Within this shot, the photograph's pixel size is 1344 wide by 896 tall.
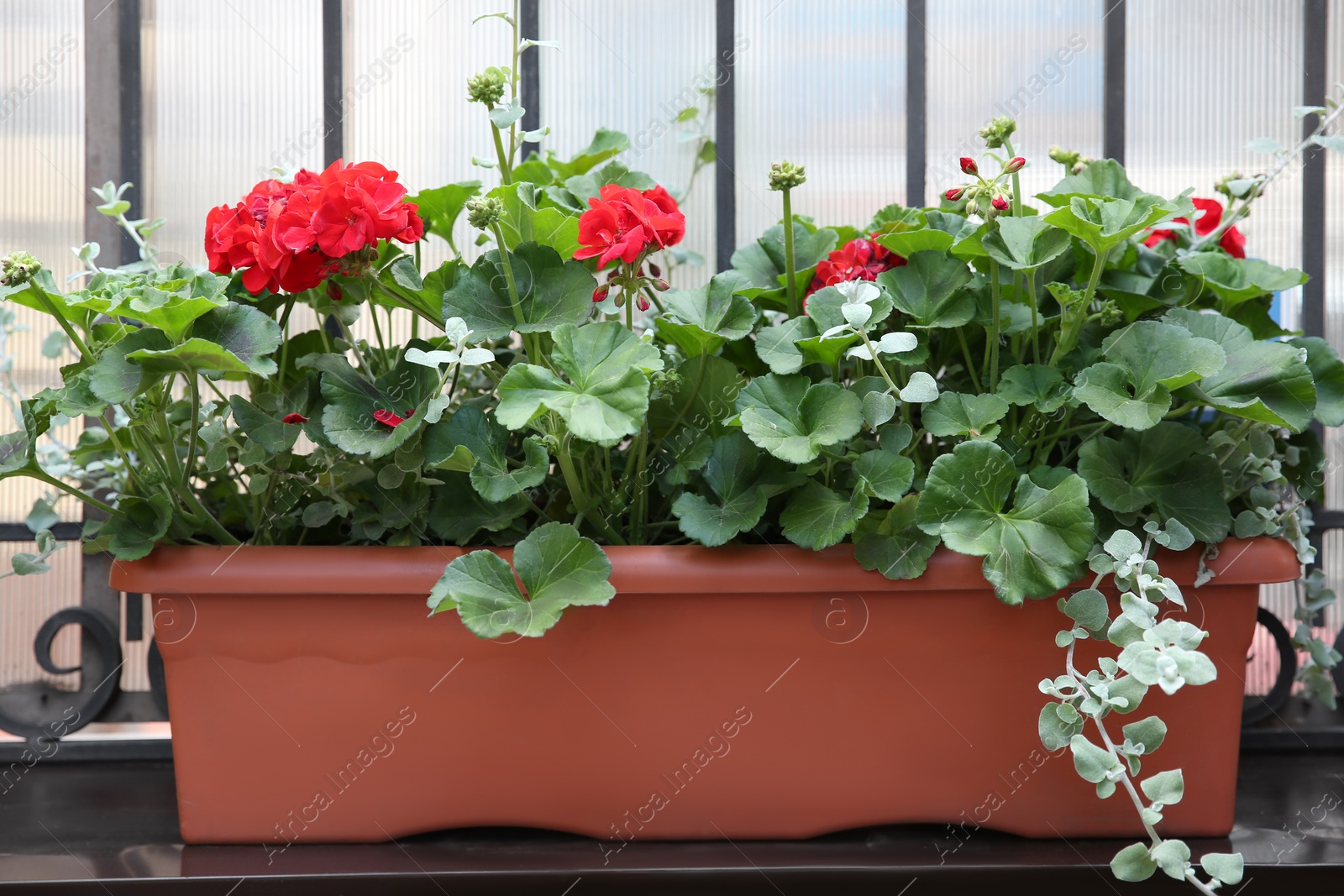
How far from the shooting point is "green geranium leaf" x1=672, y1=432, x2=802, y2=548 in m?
0.57

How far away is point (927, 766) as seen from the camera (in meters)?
0.60

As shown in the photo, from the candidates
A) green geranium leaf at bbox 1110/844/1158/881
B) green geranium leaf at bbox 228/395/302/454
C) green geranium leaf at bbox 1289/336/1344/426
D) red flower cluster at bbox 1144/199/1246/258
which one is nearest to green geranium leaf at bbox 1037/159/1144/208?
red flower cluster at bbox 1144/199/1246/258

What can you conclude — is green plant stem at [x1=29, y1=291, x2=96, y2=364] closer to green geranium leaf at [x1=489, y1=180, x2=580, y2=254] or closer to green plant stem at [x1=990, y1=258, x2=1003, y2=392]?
green geranium leaf at [x1=489, y1=180, x2=580, y2=254]

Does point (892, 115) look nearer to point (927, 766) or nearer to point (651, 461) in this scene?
point (651, 461)

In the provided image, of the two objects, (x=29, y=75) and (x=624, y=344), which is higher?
(x=29, y=75)

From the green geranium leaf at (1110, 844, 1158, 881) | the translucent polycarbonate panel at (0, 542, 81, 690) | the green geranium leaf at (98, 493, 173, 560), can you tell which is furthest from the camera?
the translucent polycarbonate panel at (0, 542, 81, 690)

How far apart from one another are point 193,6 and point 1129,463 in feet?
3.16

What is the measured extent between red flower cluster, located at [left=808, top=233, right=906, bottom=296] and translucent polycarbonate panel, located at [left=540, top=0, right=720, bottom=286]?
0.96 ft

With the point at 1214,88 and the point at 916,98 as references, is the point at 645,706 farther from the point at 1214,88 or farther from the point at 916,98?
the point at 1214,88

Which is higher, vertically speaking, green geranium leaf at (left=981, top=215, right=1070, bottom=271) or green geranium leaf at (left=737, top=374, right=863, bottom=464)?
green geranium leaf at (left=981, top=215, right=1070, bottom=271)

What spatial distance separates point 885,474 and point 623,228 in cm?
24

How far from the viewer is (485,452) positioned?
59cm

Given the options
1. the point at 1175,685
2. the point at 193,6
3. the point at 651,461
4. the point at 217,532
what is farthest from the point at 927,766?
the point at 193,6

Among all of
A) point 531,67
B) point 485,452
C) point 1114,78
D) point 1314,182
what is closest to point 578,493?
point 485,452
